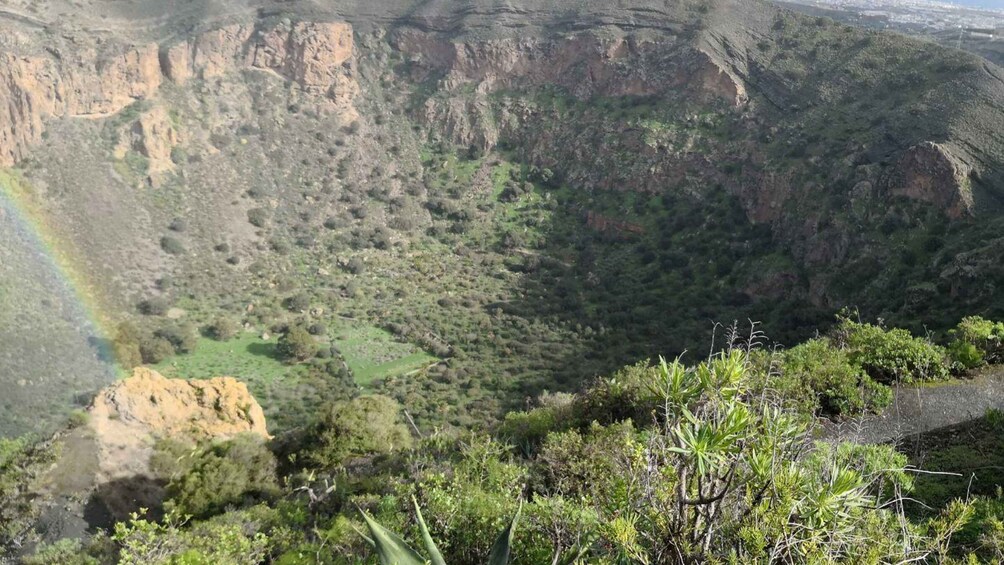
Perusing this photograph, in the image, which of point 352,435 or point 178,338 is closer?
point 352,435

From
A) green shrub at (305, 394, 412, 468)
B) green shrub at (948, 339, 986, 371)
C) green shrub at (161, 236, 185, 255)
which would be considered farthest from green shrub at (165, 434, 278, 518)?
green shrub at (161, 236, 185, 255)

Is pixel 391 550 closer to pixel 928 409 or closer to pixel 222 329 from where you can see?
pixel 928 409

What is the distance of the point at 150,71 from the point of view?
44344 mm

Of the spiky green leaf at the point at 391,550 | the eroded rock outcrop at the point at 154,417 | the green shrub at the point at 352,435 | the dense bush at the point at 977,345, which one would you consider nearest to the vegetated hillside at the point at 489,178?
A: the eroded rock outcrop at the point at 154,417

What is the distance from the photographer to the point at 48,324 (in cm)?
2820

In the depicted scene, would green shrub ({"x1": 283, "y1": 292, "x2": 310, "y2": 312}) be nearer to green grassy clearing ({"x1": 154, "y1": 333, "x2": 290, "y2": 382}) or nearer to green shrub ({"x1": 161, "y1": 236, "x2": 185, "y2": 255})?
green grassy clearing ({"x1": 154, "y1": 333, "x2": 290, "y2": 382})

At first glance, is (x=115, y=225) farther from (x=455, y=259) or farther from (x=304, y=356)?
(x=455, y=259)

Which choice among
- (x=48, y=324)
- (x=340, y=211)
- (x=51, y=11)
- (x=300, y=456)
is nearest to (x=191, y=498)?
(x=300, y=456)

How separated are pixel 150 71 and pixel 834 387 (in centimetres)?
4845

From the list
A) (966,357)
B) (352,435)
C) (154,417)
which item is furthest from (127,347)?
(966,357)

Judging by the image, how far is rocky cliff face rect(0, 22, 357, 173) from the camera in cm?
3706

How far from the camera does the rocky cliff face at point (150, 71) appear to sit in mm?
37062

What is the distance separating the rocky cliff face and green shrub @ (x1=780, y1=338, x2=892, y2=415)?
4184cm

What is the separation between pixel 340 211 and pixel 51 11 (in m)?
23.3
